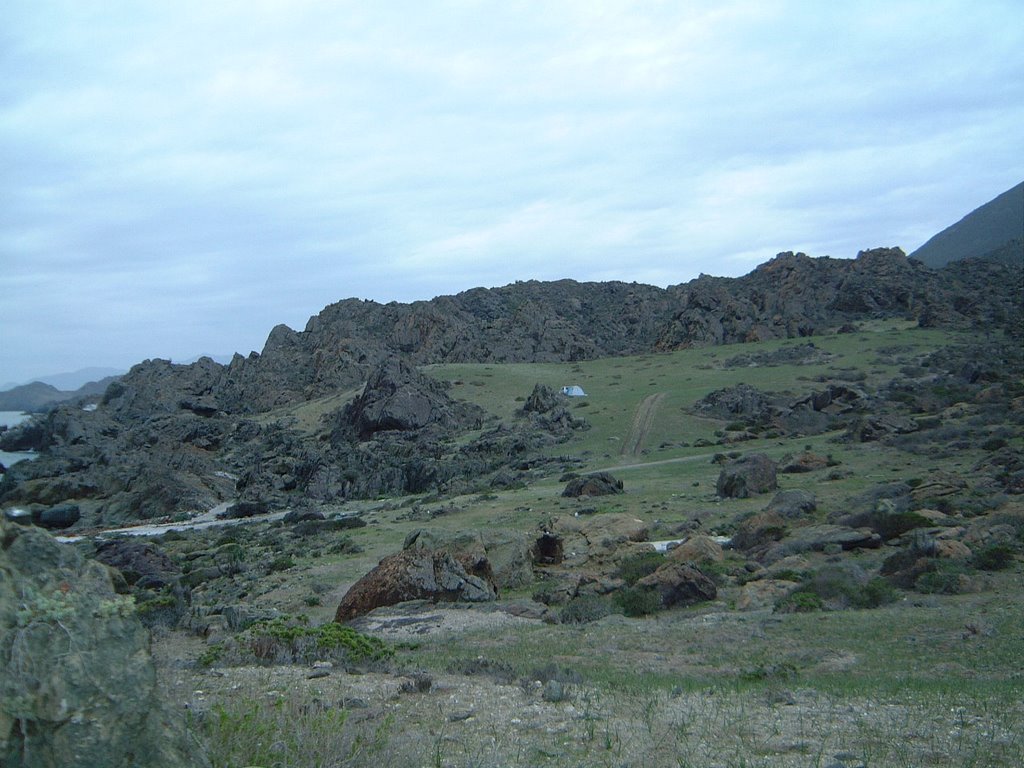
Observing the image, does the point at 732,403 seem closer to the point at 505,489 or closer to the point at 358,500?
the point at 505,489

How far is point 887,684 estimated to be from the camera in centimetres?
870

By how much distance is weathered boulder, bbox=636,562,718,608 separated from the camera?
14.9 m

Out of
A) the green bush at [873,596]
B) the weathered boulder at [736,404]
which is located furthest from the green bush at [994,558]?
the weathered boulder at [736,404]

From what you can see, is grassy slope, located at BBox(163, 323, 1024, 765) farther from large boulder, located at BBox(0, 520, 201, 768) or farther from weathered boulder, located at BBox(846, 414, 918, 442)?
large boulder, located at BBox(0, 520, 201, 768)

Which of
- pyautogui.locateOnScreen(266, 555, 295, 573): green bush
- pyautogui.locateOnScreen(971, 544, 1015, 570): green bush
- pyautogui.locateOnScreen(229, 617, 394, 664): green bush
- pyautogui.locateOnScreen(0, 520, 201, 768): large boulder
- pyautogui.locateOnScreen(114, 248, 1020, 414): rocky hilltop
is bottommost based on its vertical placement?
pyautogui.locateOnScreen(266, 555, 295, 573): green bush

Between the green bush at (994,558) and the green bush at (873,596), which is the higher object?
the green bush at (994,558)

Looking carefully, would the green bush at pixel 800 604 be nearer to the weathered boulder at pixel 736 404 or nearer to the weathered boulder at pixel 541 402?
the weathered boulder at pixel 736 404

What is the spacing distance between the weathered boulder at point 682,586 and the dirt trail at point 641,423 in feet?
87.5

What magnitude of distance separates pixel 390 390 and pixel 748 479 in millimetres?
29260

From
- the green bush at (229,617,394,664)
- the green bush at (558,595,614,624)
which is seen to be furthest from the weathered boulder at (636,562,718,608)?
the green bush at (229,617,394,664)

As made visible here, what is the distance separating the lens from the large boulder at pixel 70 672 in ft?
12.1

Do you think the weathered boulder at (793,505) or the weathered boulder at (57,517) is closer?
the weathered boulder at (793,505)

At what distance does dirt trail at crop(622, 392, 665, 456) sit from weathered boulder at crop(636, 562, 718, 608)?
87.5 feet

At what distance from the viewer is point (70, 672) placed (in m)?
3.84
